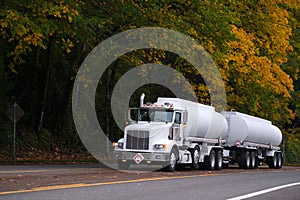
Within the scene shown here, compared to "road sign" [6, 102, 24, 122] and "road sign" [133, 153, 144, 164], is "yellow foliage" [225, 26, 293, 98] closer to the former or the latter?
"road sign" [133, 153, 144, 164]

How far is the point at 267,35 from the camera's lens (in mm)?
38719

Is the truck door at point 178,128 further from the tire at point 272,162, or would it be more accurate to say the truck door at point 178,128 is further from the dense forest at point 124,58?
the tire at point 272,162

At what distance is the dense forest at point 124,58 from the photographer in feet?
96.0

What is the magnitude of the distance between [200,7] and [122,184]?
14.8 metres

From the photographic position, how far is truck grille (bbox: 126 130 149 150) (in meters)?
26.2

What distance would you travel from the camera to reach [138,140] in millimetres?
26297

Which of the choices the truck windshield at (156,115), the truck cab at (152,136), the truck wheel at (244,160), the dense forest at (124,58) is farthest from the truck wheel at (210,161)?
the truck wheel at (244,160)

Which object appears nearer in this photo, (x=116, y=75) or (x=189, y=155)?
(x=189, y=155)

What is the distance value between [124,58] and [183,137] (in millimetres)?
8669

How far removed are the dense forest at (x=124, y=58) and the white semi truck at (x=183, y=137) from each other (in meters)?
3.06

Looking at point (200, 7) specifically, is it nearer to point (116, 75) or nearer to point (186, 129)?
point (186, 129)

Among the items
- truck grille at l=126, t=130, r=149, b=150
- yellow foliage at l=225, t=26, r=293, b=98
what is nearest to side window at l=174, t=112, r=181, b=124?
truck grille at l=126, t=130, r=149, b=150

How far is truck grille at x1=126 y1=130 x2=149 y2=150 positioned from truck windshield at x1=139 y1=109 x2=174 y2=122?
1347 mm

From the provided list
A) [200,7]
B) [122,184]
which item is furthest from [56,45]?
[122,184]
